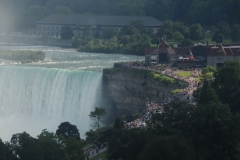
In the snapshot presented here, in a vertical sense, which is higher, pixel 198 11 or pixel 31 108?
pixel 198 11

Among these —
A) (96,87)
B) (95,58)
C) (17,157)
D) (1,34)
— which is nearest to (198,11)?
(95,58)

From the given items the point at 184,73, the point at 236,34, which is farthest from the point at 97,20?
the point at 184,73

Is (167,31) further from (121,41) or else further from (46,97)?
(46,97)

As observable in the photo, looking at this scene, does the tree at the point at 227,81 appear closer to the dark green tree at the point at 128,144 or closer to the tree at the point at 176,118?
the tree at the point at 176,118

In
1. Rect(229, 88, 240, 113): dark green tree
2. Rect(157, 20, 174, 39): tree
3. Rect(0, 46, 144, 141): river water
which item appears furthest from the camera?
Rect(157, 20, 174, 39): tree

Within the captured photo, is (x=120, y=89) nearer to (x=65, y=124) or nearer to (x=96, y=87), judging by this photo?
(x=96, y=87)

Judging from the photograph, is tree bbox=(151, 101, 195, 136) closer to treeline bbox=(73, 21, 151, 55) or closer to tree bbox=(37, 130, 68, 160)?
tree bbox=(37, 130, 68, 160)

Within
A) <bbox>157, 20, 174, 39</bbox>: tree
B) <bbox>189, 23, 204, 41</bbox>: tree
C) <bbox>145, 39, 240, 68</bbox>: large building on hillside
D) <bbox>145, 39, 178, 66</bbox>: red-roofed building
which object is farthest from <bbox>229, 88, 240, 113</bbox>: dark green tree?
<bbox>157, 20, 174, 39</bbox>: tree
